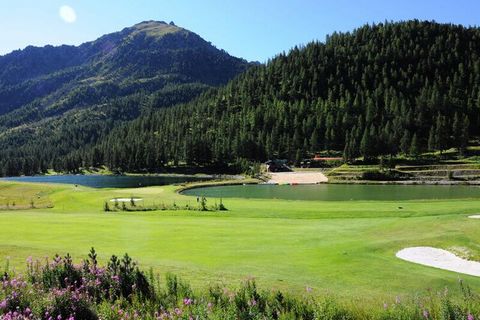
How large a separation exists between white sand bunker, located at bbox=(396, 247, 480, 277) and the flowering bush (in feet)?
19.6

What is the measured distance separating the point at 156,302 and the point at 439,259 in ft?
40.5

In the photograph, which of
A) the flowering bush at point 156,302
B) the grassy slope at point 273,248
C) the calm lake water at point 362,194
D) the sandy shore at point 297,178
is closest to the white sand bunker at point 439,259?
the grassy slope at point 273,248

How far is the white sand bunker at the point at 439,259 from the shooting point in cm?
1708

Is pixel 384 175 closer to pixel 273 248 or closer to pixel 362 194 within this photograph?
pixel 362 194

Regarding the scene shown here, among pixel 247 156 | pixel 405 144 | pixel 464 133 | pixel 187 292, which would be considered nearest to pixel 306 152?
pixel 247 156

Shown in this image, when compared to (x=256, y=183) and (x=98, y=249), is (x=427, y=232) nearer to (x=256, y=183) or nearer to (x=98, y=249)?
(x=98, y=249)

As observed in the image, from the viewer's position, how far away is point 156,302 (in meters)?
11.6

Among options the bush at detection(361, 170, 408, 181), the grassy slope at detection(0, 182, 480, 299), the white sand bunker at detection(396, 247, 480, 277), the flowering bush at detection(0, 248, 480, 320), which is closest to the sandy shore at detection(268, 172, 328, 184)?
the bush at detection(361, 170, 408, 181)

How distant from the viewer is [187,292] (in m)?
11.9

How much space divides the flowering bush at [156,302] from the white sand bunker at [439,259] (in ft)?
19.6

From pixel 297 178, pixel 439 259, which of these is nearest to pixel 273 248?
pixel 439 259

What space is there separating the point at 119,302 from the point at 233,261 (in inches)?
252

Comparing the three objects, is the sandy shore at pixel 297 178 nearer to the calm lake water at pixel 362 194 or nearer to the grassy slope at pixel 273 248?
the calm lake water at pixel 362 194

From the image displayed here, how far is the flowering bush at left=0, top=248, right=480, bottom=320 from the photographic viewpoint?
9.80m
